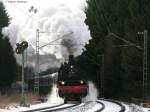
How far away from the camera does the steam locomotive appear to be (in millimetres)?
43594

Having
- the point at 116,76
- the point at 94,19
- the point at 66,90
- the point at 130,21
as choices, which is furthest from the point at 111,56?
the point at 66,90

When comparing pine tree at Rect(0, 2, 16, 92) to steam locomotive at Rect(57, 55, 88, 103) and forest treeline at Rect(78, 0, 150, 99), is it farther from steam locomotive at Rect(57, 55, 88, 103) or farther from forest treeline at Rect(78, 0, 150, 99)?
steam locomotive at Rect(57, 55, 88, 103)

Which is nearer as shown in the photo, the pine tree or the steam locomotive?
the steam locomotive

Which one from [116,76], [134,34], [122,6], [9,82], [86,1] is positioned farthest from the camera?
[86,1]

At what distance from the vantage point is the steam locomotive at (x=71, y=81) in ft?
143

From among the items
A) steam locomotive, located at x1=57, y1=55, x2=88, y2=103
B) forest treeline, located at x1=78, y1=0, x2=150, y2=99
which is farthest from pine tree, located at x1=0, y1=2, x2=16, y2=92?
steam locomotive, located at x1=57, y1=55, x2=88, y2=103

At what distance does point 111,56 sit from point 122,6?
10.1m

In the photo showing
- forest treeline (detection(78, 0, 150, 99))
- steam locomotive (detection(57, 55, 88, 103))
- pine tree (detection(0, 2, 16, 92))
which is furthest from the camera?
pine tree (detection(0, 2, 16, 92))

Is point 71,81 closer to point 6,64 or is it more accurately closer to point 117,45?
point 117,45

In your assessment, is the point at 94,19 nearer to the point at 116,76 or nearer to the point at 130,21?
the point at 116,76

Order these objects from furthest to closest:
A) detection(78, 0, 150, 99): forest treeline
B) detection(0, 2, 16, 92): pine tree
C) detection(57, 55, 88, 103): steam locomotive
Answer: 1. detection(0, 2, 16, 92): pine tree
2. detection(78, 0, 150, 99): forest treeline
3. detection(57, 55, 88, 103): steam locomotive

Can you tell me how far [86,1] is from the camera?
9169 cm

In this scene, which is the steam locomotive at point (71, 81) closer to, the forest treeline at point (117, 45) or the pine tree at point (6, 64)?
the forest treeline at point (117, 45)

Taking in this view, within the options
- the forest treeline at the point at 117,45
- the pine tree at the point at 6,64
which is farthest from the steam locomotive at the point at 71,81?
the pine tree at the point at 6,64
